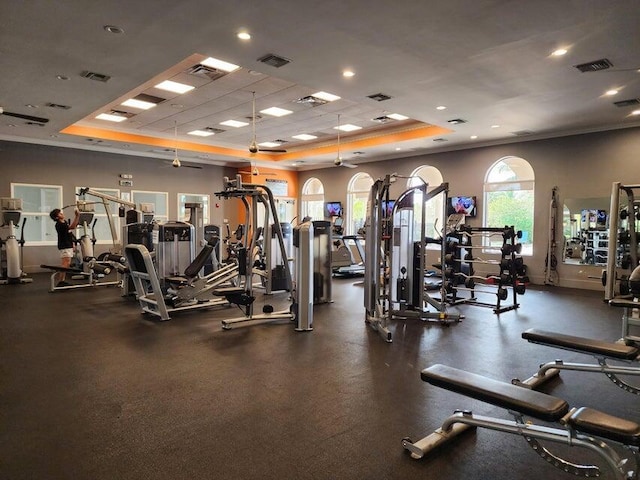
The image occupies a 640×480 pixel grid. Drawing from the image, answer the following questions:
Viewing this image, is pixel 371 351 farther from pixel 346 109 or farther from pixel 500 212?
pixel 500 212

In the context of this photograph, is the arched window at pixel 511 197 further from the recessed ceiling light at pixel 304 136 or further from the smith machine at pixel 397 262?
the smith machine at pixel 397 262

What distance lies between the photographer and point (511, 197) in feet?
31.1

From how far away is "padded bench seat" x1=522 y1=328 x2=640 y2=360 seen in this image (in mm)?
2564

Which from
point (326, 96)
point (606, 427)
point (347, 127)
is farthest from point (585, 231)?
point (606, 427)

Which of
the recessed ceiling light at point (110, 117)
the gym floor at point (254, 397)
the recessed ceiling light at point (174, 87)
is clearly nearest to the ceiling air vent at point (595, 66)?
the gym floor at point (254, 397)

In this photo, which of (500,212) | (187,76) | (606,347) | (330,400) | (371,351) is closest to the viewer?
(606,347)

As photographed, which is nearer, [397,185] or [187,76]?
[187,76]

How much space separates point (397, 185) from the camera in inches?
452

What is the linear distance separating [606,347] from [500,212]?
7.56m

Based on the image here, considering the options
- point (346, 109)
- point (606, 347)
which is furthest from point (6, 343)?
point (346, 109)

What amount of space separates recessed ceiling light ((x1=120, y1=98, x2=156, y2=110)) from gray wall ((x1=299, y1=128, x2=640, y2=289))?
22.3ft

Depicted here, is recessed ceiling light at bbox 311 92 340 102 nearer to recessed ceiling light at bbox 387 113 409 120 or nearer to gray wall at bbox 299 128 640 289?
recessed ceiling light at bbox 387 113 409 120

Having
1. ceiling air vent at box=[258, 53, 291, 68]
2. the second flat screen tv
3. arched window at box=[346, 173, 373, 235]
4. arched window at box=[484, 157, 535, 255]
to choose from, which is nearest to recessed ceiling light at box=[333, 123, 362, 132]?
arched window at box=[346, 173, 373, 235]

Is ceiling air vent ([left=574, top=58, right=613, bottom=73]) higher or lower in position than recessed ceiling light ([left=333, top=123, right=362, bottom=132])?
lower
